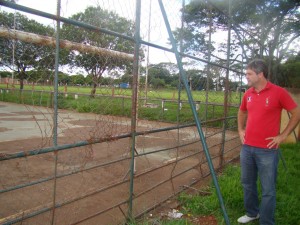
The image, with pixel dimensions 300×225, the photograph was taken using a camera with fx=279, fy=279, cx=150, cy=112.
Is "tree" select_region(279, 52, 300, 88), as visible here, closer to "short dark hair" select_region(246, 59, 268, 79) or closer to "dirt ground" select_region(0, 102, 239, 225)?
"dirt ground" select_region(0, 102, 239, 225)

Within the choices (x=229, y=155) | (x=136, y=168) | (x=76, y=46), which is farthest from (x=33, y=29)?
(x=229, y=155)

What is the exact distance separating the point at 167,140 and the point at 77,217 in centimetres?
496

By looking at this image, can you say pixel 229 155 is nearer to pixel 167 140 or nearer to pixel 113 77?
pixel 167 140

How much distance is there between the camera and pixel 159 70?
3.50m

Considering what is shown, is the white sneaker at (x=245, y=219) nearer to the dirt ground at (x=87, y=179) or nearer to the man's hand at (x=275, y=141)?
the dirt ground at (x=87, y=179)

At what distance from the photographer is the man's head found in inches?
110

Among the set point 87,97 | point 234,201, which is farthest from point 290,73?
point 87,97

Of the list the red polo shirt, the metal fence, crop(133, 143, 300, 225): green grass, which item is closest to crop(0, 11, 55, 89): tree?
the metal fence

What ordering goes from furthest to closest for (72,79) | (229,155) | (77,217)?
(229,155) → (77,217) → (72,79)

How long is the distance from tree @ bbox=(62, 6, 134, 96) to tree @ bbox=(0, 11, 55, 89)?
0.22 metres

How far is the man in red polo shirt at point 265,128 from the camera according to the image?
274 cm

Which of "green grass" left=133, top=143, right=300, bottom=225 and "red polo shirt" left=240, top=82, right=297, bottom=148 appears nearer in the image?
"red polo shirt" left=240, top=82, right=297, bottom=148

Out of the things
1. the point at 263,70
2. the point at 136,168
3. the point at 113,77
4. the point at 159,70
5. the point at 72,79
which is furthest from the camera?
the point at 136,168

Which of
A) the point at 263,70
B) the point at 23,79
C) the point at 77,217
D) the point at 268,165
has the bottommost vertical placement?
the point at 77,217
